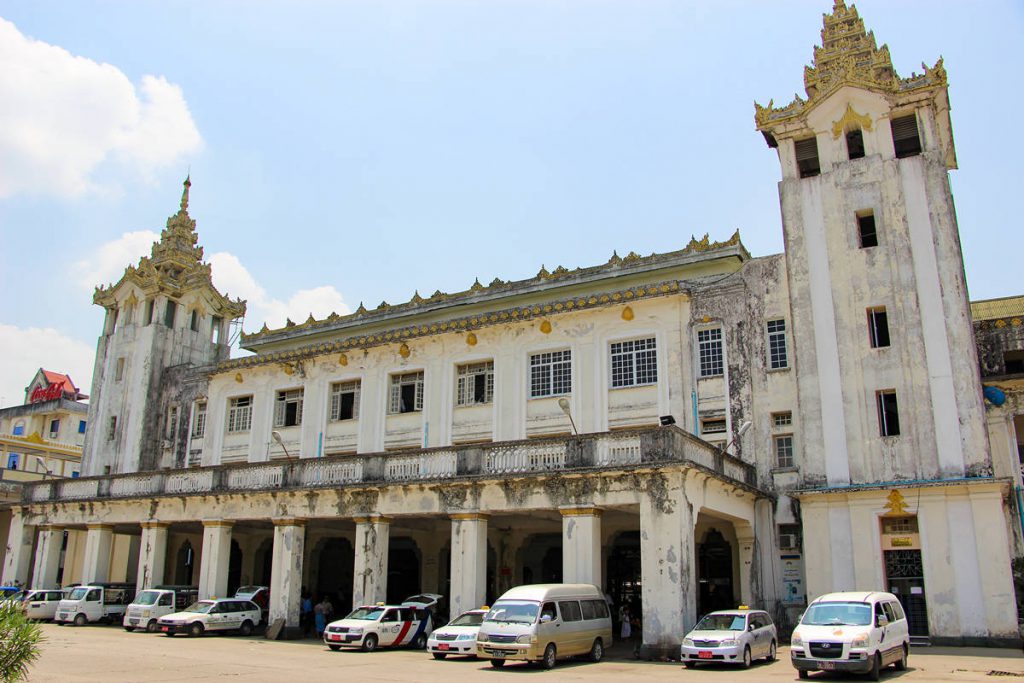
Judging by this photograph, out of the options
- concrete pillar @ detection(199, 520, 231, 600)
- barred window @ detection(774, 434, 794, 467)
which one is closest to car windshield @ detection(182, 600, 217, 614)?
concrete pillar @ detection(199, 520, 231, 600)

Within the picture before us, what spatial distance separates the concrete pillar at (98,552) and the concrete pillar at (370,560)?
13456 millimetres

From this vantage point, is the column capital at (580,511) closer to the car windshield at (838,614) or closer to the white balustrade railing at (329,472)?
the car windshield at (838,614)

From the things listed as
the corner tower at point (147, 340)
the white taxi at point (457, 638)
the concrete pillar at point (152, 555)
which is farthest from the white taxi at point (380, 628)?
the corner tower at point (147, 340)

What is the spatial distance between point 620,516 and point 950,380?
10799 millimetres

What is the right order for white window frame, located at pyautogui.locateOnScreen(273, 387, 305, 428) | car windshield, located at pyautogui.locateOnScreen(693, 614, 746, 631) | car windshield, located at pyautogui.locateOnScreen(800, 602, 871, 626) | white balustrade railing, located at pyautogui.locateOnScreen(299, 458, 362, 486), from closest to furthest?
car windshield, located at pyautogui.locateOnScreen(800, 602, 871, 626)
car windshield, located at pyautogui.locateOnScreen(693, 614, 746, 631)
white balustrade railing, located at pyautogui.locateOnScreen(299, 458, 362, 486)
white window frame, located at pyautogui.locateOnScreen(273, 387, 305, 428)

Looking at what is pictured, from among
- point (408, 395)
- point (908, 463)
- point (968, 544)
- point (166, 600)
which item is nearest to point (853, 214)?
point (908, 463)

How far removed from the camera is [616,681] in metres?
16.4

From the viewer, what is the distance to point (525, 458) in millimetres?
24281

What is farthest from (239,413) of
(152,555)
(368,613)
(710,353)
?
(710,353)

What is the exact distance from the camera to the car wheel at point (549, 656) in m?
19.2

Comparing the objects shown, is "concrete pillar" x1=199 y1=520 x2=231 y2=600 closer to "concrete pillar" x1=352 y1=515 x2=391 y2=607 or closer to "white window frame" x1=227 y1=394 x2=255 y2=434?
"concrete pillar" x1=352 y1=515 x2=391 y2=607

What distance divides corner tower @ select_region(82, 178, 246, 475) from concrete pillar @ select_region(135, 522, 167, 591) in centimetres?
916

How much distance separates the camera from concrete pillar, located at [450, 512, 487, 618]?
2438 cm

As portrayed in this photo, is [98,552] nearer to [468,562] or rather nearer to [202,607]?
[202,607]
